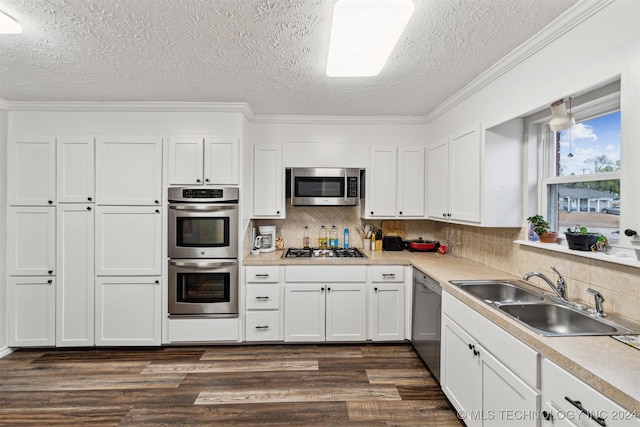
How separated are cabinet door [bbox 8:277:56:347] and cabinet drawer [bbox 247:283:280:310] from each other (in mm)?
1832

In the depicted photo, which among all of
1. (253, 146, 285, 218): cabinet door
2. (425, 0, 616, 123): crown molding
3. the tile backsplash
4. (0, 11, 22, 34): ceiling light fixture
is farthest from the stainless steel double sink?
(0, 11, 22, 34): ceiling light fixture

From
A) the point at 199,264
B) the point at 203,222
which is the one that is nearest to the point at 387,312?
the point at 199,264

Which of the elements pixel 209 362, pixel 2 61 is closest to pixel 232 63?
pixel 2 61

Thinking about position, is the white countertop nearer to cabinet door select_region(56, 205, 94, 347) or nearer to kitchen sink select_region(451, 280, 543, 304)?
kitchen sink select_region(451, 280, 543, 304)

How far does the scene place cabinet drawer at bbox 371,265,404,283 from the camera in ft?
9.96

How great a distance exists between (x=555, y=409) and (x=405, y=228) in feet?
8.50

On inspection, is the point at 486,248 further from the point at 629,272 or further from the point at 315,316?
the point at 315,316

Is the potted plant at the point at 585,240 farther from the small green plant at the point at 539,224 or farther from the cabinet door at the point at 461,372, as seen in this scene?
the cabinet door at the point at 461,372

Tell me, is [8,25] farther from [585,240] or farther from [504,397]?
[585,240]

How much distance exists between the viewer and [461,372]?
1951 millimetres

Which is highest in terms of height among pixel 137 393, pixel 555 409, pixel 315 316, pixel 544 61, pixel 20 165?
pixel 544 61

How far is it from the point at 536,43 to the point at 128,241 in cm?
349

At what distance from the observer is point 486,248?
9.07 ft

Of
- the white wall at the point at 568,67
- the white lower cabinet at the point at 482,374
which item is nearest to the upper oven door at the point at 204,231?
the white lower cabinet at the point at 482,374
